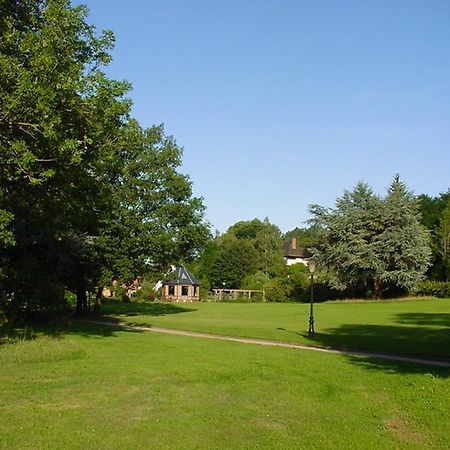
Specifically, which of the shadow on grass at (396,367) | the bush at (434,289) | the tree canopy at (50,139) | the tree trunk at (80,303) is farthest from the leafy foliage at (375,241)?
the shadow on grass at (396,367)

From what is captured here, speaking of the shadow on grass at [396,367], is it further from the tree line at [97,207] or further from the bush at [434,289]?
the bush at [434,289]

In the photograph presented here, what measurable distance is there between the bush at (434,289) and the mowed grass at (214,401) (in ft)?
A: 127

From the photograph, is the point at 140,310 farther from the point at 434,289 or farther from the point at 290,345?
the point at 434,289

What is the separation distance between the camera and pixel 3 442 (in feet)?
23.3

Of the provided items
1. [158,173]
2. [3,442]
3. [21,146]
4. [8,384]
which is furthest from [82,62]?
[158,173]

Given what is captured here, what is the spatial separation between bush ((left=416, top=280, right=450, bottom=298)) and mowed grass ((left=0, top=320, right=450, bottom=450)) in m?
38.9

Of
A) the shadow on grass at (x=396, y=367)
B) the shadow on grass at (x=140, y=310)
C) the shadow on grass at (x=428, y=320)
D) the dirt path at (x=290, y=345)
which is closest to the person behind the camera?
the shadow on grass at (x=396, y=367)

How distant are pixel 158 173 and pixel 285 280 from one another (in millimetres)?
32252

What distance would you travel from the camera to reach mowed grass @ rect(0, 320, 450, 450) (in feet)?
24.8

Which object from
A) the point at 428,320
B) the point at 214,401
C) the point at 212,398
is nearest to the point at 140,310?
the point at 428,320

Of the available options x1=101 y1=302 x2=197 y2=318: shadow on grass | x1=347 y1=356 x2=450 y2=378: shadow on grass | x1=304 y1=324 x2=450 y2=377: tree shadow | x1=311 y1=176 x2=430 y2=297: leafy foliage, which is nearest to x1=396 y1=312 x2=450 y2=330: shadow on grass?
x1=304 y1=324 x2=450 y2=377: tree shadow

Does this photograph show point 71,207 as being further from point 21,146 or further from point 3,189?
point 21,146

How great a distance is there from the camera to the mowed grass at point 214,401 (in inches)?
298

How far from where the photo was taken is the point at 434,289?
51781 mm
